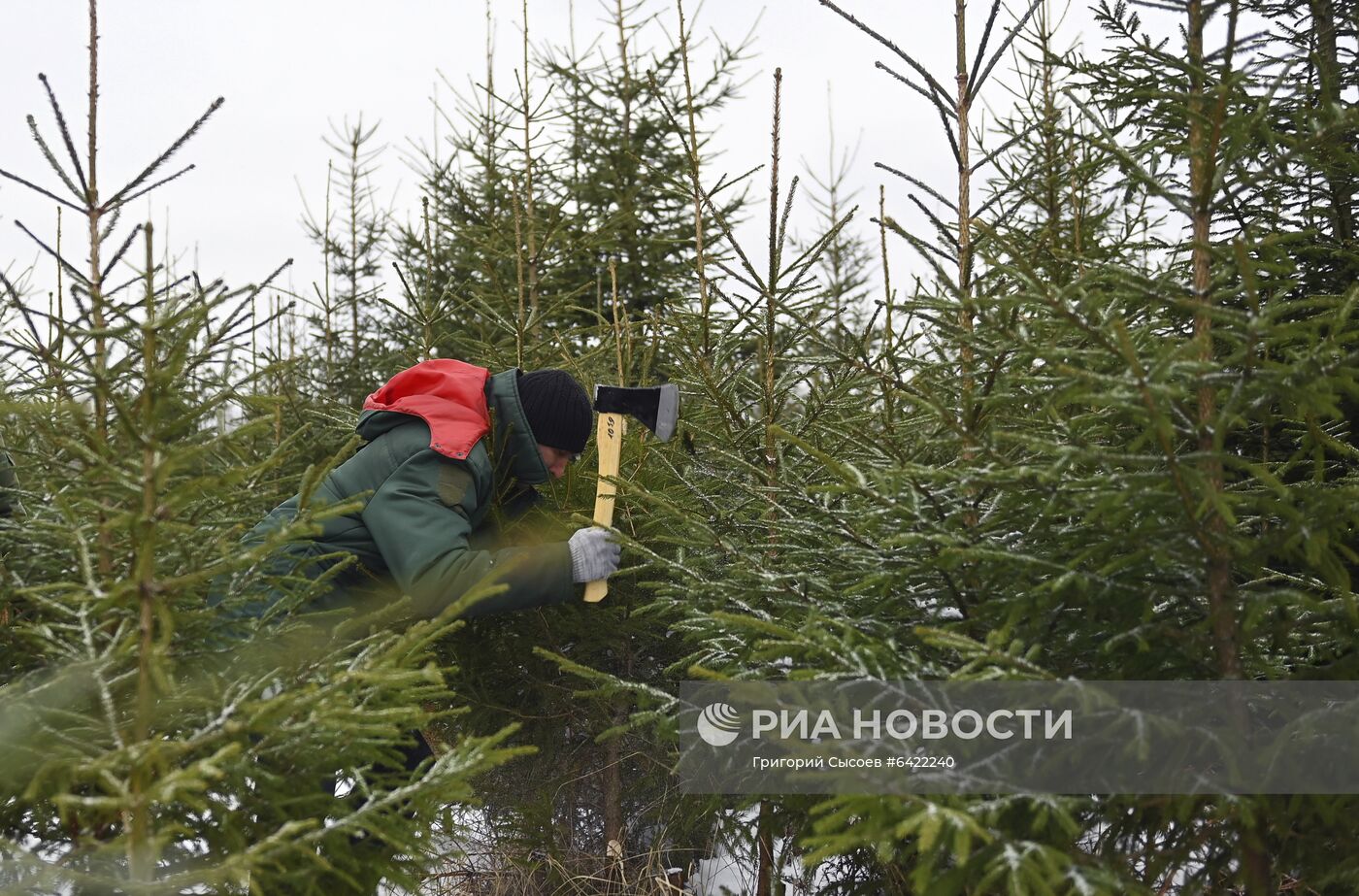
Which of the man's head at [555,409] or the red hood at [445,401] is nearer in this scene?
the red hood at [445,401]

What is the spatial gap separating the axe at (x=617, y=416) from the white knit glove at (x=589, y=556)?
0.50 feet

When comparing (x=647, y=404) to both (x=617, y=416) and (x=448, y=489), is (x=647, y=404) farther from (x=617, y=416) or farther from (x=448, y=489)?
(x=448, y=489)

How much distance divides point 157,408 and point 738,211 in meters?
7.22

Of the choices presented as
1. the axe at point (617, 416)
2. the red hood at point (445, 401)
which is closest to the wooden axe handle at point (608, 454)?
the axe at point (617, 416)

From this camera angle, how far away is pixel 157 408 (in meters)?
1.94

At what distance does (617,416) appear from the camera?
358cm

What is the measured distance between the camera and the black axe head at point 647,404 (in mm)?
3508

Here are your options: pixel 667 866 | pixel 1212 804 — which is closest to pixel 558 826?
pixel 667 866

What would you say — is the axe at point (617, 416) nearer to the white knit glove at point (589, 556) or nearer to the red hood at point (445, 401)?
the white knit glove at point (589, 556)

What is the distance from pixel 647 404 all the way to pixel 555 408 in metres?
0.36

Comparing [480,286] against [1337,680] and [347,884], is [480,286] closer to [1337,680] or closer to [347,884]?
[347,884]

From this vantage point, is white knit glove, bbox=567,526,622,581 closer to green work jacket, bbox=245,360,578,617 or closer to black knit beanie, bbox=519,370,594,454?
green work jacket, bbox=245,360,578,617

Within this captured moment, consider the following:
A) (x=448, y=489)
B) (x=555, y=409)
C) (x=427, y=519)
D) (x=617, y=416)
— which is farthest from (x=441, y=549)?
(x=617, y=416)

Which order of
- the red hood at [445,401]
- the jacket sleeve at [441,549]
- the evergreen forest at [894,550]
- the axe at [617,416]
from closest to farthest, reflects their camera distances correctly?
1. the evergreen forest at [894,550]
2. the jacket sleeve at [441,549]
3. the red hood at [445,401]
4. the axe at [617,416]
